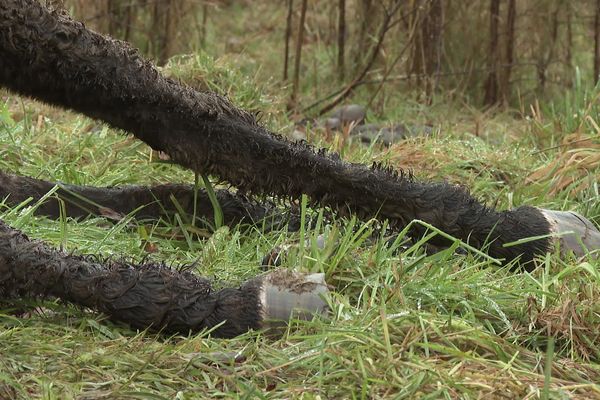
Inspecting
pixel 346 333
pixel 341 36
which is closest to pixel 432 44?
pixel 341 36

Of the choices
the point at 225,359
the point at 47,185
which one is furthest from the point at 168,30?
the point at 225,359

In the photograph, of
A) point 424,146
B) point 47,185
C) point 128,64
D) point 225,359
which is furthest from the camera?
point 424,146

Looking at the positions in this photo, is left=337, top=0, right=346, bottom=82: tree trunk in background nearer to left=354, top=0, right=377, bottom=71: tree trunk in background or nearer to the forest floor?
left=354, top=0, right=377, bottom=71: tree trunk in background

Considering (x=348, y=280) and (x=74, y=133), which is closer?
(x=348, y=280)

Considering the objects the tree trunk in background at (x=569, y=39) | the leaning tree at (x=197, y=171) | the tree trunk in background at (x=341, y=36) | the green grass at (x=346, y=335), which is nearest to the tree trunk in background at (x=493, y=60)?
the tree trunk in background at (x=569, y=39)

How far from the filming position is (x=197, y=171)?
3.46 metres

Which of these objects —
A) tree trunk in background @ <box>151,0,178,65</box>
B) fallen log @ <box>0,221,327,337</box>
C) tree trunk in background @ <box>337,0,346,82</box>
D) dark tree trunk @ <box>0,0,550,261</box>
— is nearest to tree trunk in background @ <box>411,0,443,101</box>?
tree trunk in background @ <box>337,0,346,82</box>

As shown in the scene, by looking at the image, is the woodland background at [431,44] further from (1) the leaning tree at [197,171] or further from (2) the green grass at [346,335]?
(1) the leaning tree at [197,171]

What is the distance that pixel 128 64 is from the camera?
3307 mm

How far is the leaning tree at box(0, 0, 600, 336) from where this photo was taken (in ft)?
9.76

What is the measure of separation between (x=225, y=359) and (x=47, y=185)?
5.49ft

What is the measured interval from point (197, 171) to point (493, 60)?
446cm

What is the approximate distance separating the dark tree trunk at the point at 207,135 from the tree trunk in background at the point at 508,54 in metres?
3.85

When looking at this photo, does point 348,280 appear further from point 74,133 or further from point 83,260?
point 74,133
